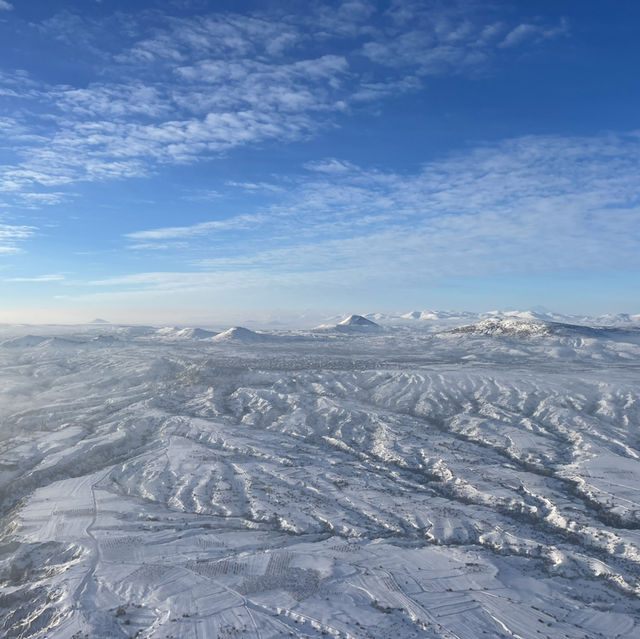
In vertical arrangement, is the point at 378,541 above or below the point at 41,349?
below

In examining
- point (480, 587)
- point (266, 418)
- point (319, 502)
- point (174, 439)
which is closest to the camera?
point (480, 587)

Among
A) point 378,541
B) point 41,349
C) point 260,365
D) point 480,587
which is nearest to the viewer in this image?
point 480,587

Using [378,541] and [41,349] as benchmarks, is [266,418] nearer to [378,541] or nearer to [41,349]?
[378,541]

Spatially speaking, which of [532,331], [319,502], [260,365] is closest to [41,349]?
[260,365]

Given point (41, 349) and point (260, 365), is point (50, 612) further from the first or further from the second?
point (41, 349)

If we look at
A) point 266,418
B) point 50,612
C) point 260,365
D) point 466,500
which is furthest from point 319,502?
point 260,365

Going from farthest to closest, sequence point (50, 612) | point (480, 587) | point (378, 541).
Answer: point (378, 541), point (480, 587), point (50, 612)

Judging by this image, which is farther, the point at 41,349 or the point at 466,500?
the point at 41,349
